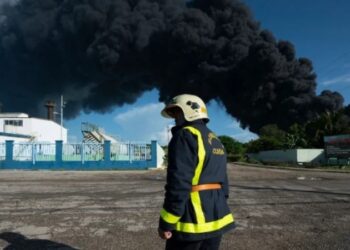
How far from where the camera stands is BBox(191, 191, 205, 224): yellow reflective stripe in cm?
284

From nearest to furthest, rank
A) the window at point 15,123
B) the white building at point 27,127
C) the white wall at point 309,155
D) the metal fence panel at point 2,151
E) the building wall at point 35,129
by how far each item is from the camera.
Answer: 1. the metal fence panel at point 2,151
2. the white wall at point 309,155
3. the white building at point 27,127
4. the building wall at point 35,129
5. the window at point 15,123

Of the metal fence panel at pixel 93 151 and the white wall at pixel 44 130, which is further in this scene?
the white wall at pixel 44 130

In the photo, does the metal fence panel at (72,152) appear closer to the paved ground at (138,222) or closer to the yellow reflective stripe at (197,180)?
the paved ground at (138,222)

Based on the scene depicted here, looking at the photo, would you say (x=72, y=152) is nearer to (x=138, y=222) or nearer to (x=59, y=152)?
(x=59, y=152)

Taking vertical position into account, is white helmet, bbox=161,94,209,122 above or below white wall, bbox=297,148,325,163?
above

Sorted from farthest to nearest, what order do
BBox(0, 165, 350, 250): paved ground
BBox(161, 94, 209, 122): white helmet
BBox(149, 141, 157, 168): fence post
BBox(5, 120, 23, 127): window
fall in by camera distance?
1. BBox(5, 120, 23, 127): window
2. BBox(149, 141, 157, 168): fence post
3. BBox(0, 165, 350, 250): paved ground
4. BBox(161, 94, 209, 122): white helmet

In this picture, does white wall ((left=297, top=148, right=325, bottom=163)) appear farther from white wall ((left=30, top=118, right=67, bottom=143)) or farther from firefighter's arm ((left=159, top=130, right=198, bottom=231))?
firefighter's arm ((left=159, top=130, right=198, bottom=231))

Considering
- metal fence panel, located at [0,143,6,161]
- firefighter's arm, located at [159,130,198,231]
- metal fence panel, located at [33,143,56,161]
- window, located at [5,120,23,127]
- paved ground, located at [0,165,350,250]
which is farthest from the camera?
window, located at [5,120,23,127]

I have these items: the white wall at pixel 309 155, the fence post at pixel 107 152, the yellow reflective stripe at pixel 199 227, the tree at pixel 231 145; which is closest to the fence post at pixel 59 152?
the fence post at pixel 107 152

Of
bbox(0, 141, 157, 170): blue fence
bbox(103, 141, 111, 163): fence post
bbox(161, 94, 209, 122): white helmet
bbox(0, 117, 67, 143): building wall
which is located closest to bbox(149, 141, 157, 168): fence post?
bbox(0, 141, 157, 170): blue fence

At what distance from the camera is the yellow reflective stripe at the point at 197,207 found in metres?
2.84

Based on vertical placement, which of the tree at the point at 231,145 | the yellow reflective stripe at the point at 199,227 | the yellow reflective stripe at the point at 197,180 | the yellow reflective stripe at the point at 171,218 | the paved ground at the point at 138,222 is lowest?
the paved ground at the point at 138,222

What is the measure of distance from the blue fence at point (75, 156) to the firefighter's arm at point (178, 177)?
25108mm

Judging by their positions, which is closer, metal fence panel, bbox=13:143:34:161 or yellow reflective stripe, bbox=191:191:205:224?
yellow reflective stripe, bbox=191:191:205:224
